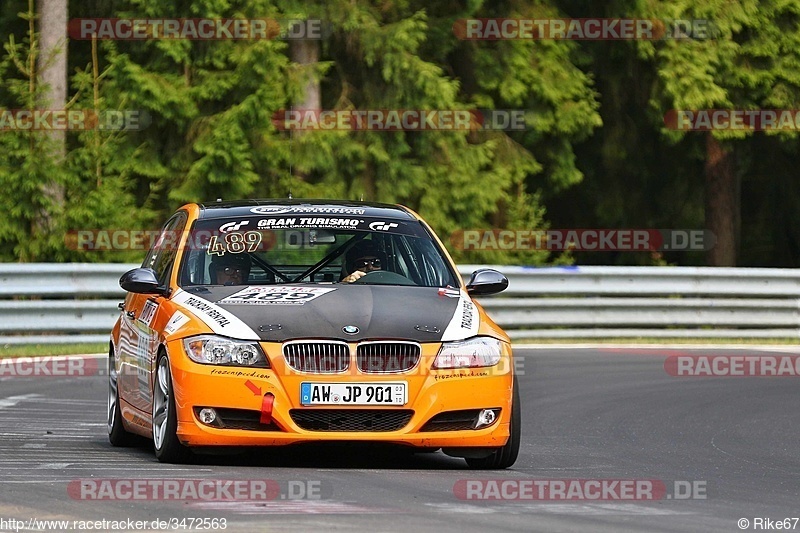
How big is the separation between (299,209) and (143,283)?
127cm

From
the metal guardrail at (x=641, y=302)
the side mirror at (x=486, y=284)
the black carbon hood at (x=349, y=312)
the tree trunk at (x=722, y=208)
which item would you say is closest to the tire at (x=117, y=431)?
the black carbon hood at (x=349, y=312)

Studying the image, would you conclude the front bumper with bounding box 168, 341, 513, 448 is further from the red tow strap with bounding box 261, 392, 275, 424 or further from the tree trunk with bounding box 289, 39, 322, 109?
the tree trunk with bounding box 289, 39, 322, 109

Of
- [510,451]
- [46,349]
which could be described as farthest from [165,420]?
[46,349]

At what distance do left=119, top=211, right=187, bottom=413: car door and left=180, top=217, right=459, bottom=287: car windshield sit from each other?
0.71 feet

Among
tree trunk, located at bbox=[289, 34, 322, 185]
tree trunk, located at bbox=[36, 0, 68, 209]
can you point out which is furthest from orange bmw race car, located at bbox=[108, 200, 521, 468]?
tree trunk, located at bbox=[289, 34, 322, 185]

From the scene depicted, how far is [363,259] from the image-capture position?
10.8m

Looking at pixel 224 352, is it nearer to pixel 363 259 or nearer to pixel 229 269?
pixel 229 269

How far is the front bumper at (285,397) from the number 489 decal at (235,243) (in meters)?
1.31

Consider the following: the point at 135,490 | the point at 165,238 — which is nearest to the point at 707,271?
the point at 165,238

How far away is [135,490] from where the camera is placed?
825 cm

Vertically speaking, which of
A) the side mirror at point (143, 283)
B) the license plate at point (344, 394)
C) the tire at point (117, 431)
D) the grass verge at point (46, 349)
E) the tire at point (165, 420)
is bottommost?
the grass verge at point (46, 349)

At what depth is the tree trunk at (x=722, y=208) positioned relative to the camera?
103 ft

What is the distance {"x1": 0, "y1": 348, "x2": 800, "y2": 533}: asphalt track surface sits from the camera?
7523mm

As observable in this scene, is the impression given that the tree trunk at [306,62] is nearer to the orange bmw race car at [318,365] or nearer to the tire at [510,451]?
the orange bmw race car at [318,365]
